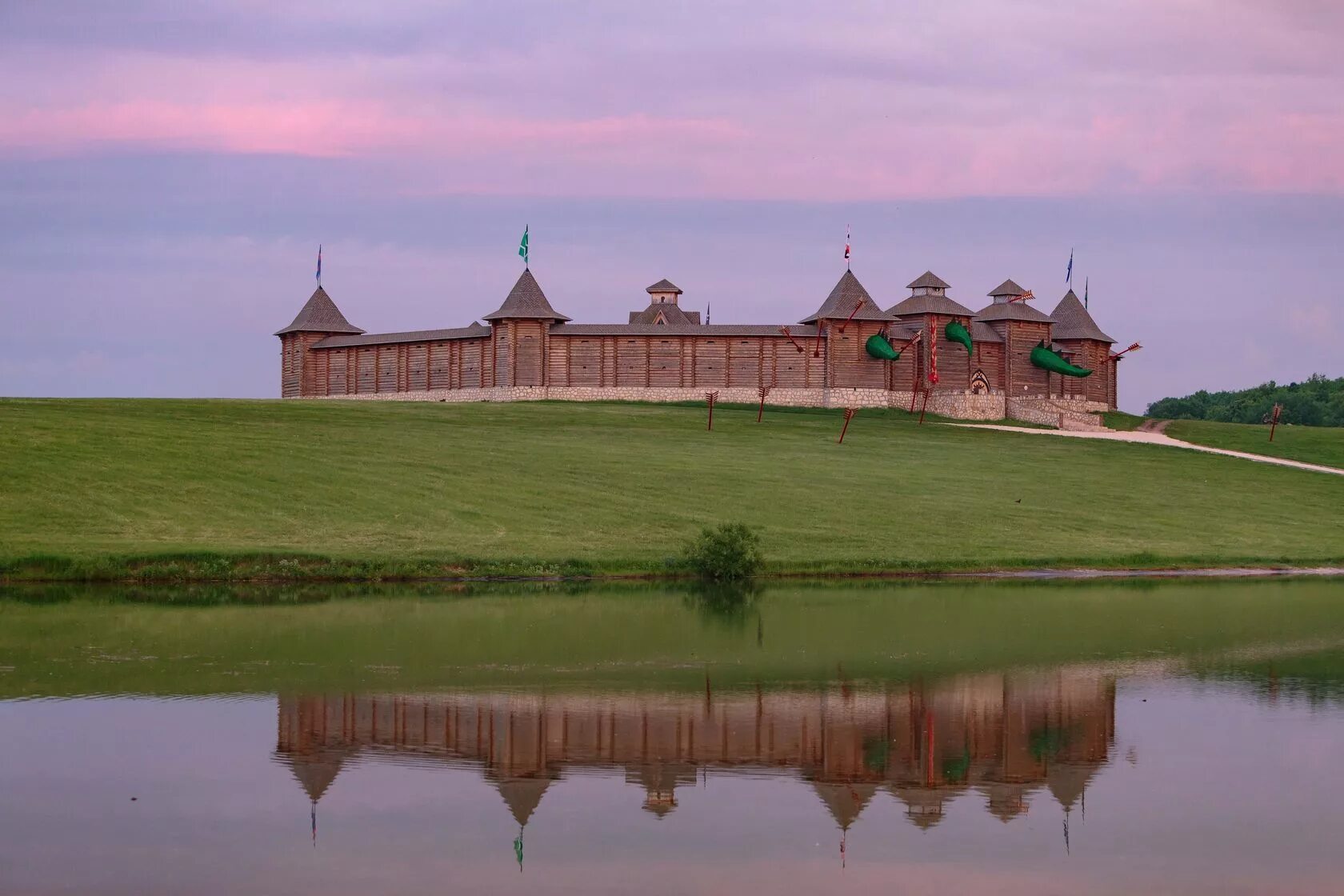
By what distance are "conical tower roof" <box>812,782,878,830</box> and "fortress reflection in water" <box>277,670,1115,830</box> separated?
0.03 metres

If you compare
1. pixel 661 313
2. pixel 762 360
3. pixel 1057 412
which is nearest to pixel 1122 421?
pixel 1057 412

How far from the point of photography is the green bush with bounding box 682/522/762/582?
114 feet

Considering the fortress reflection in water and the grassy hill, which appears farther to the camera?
the grassy hill

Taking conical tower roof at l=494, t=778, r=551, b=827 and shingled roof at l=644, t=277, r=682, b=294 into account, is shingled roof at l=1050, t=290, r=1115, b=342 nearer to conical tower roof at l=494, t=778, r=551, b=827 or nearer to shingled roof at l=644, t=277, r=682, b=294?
shingled roof at l=644, t=277, r=682, b=294

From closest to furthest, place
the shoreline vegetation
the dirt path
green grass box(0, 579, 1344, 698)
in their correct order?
green grass box(0, 579, 1344, 698)
the shoreline vegetation
the dirt path

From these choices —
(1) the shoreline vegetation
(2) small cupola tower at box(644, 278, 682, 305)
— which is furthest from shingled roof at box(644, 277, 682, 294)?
(1) the shoreline vegetation

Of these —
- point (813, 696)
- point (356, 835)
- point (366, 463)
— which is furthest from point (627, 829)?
point (366, 463)

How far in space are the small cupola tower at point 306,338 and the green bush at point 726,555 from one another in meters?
51.8

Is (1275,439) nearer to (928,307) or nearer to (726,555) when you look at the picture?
(928,307)

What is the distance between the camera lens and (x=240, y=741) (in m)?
16.7

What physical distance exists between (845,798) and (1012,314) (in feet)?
226

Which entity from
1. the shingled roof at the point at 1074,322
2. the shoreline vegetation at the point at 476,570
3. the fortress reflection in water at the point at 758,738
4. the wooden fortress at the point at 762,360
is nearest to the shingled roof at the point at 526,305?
the wooden fortress at the point at 762,360

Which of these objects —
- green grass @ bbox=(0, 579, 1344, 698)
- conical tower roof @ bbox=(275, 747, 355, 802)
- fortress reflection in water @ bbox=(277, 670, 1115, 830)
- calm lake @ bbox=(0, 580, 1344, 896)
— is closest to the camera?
calm lake @ bbox=(0, 580, 1344, 896)

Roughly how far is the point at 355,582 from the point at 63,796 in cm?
1917
